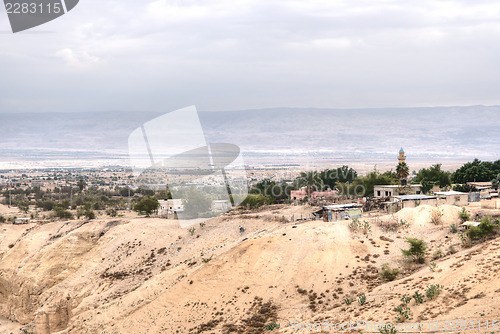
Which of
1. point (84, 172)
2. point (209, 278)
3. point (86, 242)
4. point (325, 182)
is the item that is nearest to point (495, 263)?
point (209, 278)

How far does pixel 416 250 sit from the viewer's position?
2423 centimetres

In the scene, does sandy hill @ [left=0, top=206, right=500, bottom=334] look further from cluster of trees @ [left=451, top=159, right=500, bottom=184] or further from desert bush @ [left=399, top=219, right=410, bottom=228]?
cluster of trees @ [left=451, top=159, right=500, bottom=184]

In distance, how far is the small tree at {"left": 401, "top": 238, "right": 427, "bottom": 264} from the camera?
951 inches

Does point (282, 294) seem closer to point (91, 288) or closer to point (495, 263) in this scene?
point (495, 263)

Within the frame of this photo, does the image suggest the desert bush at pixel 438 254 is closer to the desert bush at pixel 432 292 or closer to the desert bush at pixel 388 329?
the desert bush at pixel 432 292

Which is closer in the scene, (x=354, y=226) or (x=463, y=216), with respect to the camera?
(x=463, y=216)

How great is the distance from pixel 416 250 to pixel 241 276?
26.1ft

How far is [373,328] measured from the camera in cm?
1842

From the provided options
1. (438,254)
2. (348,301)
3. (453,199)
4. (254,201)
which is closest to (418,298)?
(348,301)

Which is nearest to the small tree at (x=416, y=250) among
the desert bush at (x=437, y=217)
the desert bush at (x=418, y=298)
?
the desert bush at (x=437, y=217)

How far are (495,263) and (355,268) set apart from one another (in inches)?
242

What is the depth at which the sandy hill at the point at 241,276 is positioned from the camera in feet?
67.6

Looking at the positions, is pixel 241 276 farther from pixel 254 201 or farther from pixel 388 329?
pixel 254 201

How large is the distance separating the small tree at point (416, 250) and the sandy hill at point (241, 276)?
0.59 m
